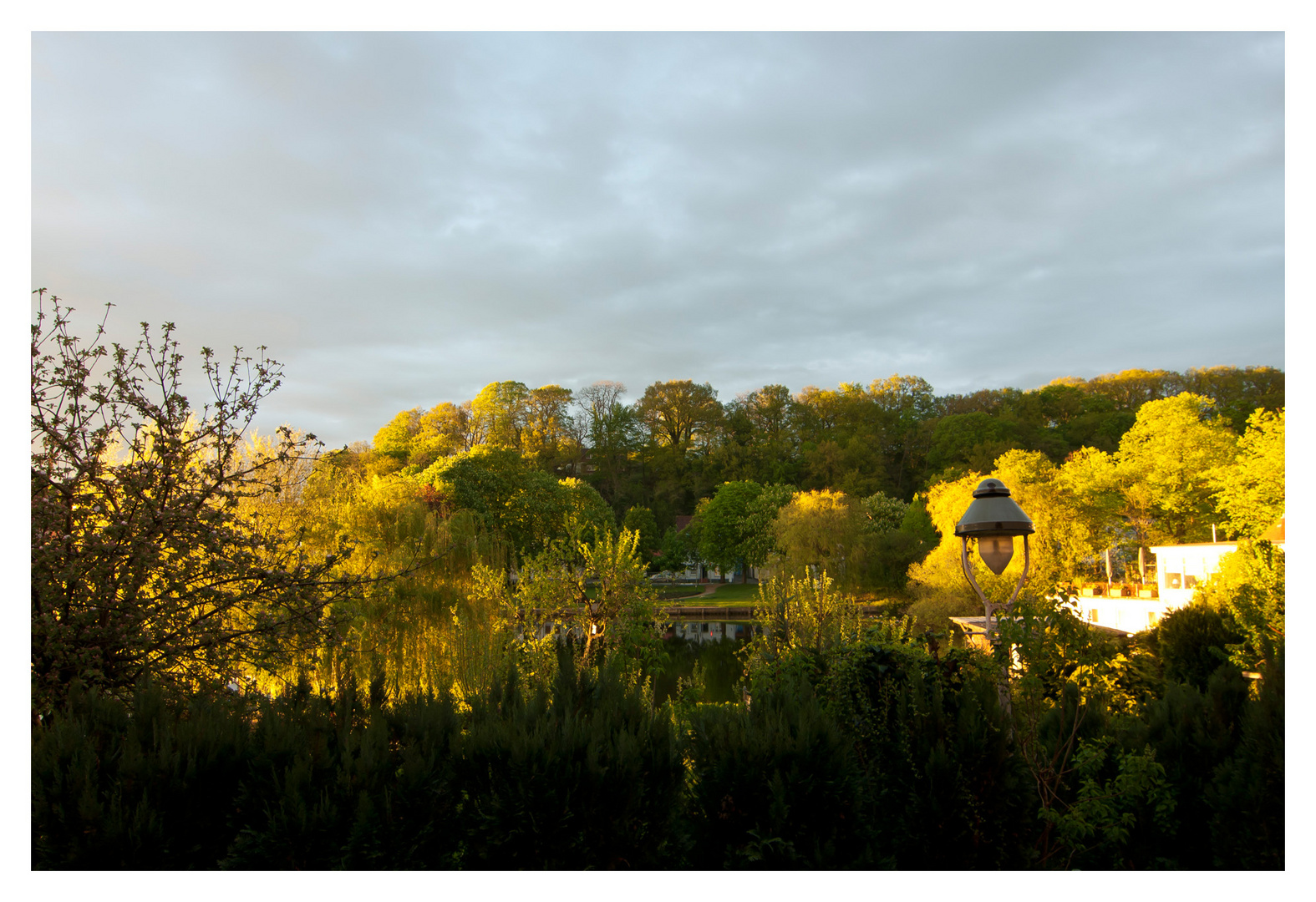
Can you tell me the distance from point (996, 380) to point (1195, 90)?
5127 cm

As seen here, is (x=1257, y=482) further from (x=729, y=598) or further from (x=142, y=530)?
(x=142, y=530)

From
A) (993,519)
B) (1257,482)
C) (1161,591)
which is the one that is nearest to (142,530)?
(993,519)

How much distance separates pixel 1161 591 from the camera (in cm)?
2081

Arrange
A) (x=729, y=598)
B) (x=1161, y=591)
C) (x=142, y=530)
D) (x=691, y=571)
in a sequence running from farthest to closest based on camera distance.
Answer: (x=691, y=571)
(x=729, y=598)
(x=1161, y=591)
(x=142, y=530)

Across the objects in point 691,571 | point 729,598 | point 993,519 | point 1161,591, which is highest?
point 993,519

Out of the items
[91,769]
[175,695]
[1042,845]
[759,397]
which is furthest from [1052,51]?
[759,397]

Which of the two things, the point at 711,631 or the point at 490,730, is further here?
the point at 711,631

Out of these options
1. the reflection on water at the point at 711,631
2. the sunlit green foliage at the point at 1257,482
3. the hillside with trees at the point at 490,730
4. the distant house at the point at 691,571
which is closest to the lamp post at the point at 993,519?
the hillside with trees at the point at 490,730

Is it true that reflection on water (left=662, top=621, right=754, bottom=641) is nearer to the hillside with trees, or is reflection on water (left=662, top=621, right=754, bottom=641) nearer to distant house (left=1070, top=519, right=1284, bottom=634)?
distant house (left=1070, top=519, right=1284, bottom=634)

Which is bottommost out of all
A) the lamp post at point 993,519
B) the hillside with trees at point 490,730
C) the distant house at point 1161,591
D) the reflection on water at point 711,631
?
the reflection on water at point 711,631

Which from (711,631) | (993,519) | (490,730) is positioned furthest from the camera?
(711,631)

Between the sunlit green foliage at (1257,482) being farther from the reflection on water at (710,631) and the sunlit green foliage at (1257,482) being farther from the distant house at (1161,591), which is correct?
the reflection on water at (710,631)

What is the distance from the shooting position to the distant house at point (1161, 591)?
61.3 feet
